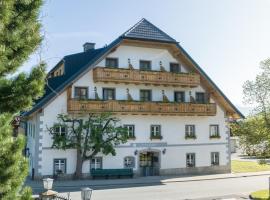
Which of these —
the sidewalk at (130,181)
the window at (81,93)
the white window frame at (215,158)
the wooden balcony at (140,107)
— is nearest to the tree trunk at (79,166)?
the sidewalk at (130,181)

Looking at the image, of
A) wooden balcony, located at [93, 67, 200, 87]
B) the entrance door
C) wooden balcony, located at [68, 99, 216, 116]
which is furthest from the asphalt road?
wooden balcony, located at [93, 67, 200, 87]

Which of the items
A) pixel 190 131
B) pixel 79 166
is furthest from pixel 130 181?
pixel 190 131

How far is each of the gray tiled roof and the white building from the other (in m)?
0.09

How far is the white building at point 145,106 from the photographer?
2972 cm

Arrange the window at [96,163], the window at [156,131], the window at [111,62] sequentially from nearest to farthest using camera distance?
the window at [96,163]
the window at [111,62]
the window at [156,131]

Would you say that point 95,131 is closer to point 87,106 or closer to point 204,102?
point 87,106

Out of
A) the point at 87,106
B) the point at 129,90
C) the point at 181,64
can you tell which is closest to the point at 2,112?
the point at 87,106

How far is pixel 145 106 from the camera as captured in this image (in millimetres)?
31672

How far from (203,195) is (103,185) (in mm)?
7378

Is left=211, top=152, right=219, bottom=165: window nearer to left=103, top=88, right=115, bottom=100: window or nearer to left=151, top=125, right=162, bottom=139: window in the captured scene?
left=151, top=125, right=162, bottom=139: window

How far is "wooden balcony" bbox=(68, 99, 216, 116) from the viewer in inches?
1160

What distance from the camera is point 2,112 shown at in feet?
22.8

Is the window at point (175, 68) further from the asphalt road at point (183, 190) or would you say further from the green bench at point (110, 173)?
the asphalt road at point (183, 190)

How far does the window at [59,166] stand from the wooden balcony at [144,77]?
264 inches
